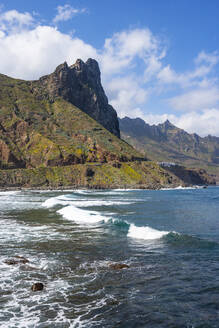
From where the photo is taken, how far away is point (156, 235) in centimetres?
2689

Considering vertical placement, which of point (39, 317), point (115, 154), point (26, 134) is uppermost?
point (26, 134)

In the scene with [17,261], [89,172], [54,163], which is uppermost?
[54,163]

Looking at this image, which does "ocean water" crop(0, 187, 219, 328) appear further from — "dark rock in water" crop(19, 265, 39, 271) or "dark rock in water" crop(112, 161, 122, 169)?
"dark rock in water" crop(112, 161, 122, 169)

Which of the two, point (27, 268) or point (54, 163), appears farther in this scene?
point (54, 163)

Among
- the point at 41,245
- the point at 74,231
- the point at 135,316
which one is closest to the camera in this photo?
the point at 135,316

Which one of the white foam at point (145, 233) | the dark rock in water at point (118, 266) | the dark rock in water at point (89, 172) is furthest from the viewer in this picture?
the dark rock in water at point (89, 172)

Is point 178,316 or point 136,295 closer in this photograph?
point 178,316

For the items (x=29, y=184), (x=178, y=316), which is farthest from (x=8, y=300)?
(x=29, y=184)

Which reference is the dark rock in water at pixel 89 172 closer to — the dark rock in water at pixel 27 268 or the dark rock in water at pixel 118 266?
the dark rock in water at pixel 27 268

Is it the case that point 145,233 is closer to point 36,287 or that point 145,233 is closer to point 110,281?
point 110,281

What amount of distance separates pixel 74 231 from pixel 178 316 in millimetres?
19915

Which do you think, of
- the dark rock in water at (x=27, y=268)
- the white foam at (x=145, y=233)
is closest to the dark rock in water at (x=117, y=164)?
the white foam at (x=145, y=233)

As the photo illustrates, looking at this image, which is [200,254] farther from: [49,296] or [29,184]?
[29,184]

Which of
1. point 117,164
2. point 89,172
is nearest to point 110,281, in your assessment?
point 89,172
